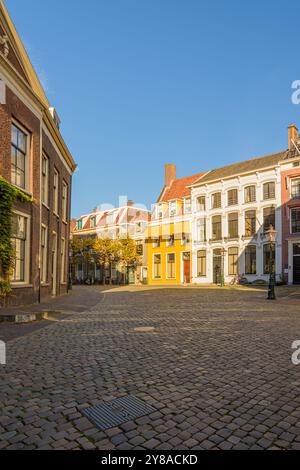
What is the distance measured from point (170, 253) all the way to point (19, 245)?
103 ft

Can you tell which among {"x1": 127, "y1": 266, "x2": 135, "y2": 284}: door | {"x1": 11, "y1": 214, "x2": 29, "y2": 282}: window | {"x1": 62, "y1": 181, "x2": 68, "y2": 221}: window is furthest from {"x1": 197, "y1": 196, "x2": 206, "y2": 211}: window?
{"x1": 11, "y1": 214, "x2": 29, "y2": 282}: window

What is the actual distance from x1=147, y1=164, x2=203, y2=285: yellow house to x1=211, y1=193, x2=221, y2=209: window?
3.47 m

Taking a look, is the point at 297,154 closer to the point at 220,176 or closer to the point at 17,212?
the point at 220,176

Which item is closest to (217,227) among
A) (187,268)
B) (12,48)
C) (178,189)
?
(187,268)

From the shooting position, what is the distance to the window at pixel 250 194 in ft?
115

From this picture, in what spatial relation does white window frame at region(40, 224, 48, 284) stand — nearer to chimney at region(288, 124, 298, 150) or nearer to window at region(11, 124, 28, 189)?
window at region(11, 124, 28, 189)

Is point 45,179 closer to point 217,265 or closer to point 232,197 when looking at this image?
point 232,197

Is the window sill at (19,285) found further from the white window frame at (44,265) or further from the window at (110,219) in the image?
the window at (110,219)

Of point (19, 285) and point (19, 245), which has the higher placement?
point (19, 245)

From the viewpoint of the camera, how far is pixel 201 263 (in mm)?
39688

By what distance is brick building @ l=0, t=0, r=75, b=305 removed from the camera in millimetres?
12191

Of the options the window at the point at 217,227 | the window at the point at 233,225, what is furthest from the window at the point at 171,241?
the window at the point at 233,225

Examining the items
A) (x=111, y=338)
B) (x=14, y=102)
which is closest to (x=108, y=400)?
(x=111, y=338)

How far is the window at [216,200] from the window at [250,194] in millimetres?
3349
